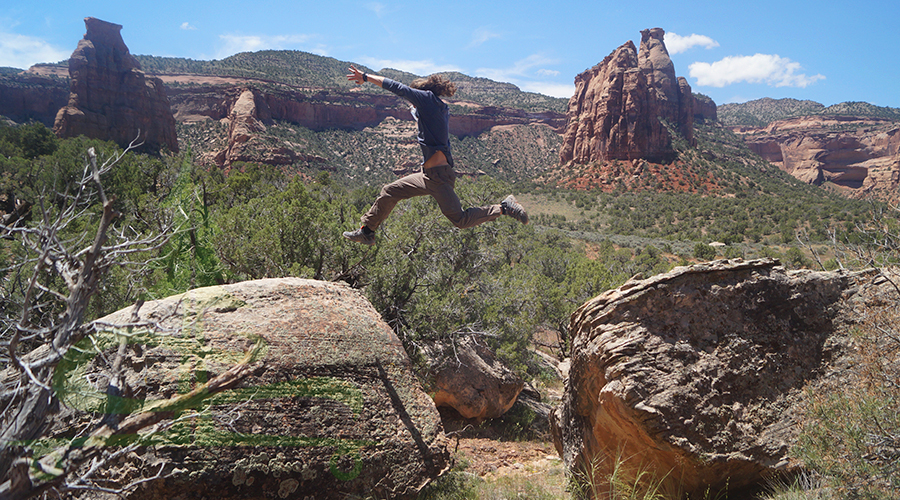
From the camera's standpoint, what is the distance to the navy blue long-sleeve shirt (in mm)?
4742

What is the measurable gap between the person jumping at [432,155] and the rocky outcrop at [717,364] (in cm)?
178

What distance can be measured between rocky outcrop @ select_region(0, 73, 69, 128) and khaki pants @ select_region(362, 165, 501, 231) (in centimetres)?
8031

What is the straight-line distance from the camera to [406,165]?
3142 inches

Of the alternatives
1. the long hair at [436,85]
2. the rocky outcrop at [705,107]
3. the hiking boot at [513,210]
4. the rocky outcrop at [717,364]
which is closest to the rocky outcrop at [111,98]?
the long hair at [436,85]

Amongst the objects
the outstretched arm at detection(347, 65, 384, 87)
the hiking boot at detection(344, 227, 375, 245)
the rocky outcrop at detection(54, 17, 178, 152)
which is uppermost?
the rocky outcrop at detection(54, 17, 178, 152)

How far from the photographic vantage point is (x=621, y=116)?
71.0 meters

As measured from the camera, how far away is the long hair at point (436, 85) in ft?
15.9

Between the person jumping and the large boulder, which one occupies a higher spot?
the person jumping

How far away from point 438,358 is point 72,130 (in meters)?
61.3

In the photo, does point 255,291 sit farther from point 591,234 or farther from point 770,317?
point 591,234

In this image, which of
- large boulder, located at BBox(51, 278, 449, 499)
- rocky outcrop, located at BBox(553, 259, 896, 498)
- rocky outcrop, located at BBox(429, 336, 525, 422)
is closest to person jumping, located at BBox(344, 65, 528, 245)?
large boulder, located at BBox(51, 278, 449, 499)

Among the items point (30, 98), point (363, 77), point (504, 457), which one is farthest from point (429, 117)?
point (30, 98)

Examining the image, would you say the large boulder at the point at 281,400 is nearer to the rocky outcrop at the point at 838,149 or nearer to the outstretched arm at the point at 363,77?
the outstretched arm at the point at 363,77

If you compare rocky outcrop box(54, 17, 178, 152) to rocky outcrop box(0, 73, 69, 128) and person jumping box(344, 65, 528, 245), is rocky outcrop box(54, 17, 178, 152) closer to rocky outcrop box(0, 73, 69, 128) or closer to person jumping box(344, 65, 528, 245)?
rocky outcrop box(0, 73, 69, 128)
